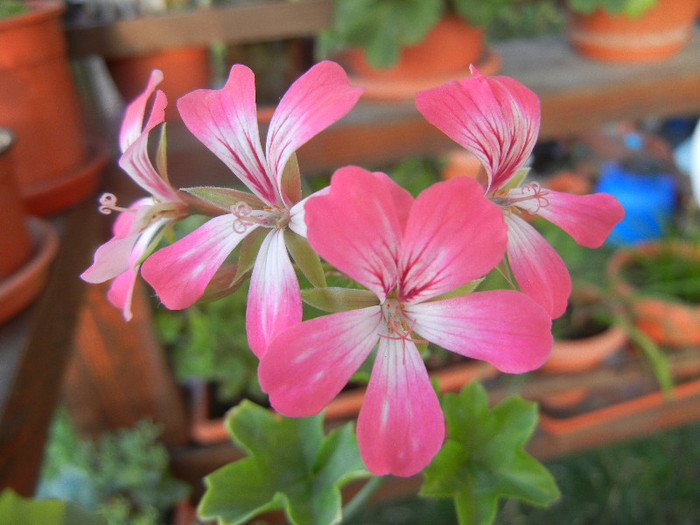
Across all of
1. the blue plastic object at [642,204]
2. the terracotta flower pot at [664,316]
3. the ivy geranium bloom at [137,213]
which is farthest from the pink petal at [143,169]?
the blue plastic object at [642,204]

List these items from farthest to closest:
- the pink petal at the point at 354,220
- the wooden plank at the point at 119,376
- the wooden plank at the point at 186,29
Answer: the wooden plank at the point at 119,376 → the wooden plank at the point at 186,29 → the pink petal at the point at 354,220

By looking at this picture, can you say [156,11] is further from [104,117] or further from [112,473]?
[112,473]

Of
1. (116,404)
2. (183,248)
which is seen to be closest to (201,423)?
(116,404)

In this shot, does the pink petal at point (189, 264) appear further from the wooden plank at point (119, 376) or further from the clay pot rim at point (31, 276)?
the wooden plank at point (119, 376)

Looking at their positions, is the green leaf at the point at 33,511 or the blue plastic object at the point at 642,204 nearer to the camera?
the green leaf at the point at 33,511

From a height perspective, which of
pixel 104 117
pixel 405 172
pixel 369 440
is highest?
pixel 369 440

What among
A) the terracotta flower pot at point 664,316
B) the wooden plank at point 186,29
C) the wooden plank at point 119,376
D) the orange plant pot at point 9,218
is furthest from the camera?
the terracotta flower pot at point 664,316

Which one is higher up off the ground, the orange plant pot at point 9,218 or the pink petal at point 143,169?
the pink petal at point 143,169
